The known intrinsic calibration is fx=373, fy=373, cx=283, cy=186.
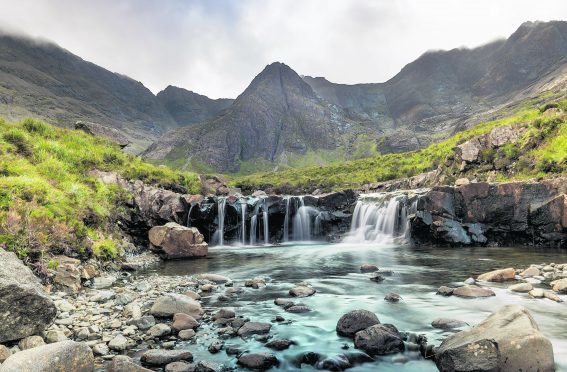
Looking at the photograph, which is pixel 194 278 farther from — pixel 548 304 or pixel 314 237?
pixel 314 237

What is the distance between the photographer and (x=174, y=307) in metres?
13.6

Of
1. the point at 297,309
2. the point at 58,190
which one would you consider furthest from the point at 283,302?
the point at 58,190

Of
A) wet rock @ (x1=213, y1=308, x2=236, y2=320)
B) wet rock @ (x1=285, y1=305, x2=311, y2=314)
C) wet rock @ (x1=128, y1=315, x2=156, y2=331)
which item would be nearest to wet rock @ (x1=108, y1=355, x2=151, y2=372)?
wet rock @ (x1=128, y1=315, x2=156, y2=331)

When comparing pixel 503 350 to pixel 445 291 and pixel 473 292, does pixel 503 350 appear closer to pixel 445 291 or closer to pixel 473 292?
pixel 473 292

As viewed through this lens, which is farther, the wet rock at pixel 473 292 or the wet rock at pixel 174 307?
the wet rock at pixel 473 292

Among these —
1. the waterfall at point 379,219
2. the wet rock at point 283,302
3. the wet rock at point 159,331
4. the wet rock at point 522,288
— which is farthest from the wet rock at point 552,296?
the waterfall at point 379,219

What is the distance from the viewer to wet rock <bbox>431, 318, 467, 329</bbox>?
12.2 meters

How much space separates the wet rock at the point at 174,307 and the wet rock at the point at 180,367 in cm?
399

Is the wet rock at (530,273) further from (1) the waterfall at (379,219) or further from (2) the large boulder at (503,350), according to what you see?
(1) the waterfall at (379,219)

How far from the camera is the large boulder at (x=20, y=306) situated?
9797 millimetres

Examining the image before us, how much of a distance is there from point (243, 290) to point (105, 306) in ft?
20.7

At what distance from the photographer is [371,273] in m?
22.8

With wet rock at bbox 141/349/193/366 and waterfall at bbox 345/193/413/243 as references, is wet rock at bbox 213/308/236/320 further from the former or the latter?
waterfall at bbox 345/193/413/243

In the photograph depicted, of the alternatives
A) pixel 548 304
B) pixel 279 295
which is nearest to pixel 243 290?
pixel 279 295
